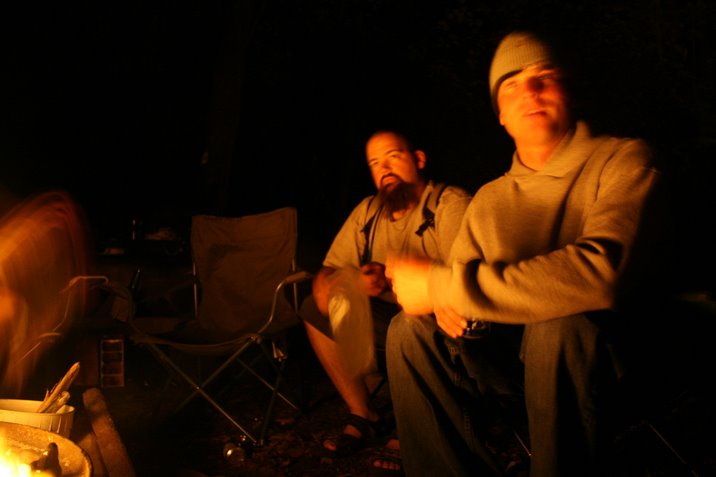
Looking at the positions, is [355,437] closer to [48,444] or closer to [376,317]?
[376,317]

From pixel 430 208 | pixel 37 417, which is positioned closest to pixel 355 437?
pixel 430 208

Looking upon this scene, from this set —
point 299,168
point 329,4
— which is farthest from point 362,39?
point 299,168

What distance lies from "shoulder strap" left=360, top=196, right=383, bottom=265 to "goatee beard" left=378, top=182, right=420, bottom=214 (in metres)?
0.09

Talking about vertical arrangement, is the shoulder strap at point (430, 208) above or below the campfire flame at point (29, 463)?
above

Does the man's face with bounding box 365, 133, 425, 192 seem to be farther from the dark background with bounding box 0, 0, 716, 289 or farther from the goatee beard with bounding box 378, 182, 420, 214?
the dark background with bounding box 0, 0, 716, 289

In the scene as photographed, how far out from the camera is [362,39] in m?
8.82

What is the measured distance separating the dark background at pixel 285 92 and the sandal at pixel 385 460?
8.83 ft

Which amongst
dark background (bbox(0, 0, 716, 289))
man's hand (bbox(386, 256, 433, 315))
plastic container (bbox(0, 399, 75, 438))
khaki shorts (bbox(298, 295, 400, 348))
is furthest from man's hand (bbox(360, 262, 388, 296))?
dark background (bbox(0, 0, 716, 289))

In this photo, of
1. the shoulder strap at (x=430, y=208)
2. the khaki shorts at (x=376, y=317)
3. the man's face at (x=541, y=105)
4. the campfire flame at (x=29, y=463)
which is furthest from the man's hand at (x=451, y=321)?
the campfire flame at (x=29, y=463)

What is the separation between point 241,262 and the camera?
3.63m

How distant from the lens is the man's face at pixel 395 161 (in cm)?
271

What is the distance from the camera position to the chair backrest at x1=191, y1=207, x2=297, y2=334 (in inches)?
138

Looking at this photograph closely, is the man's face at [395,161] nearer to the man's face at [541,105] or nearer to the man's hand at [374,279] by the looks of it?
the man's hand at [374,279]

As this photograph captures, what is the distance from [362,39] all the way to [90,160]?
14.7ft
